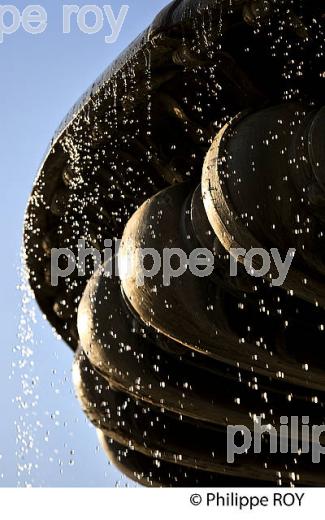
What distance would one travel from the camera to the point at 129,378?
452cm

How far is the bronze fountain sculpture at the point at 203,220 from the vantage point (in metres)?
3.73

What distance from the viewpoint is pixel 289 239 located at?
3.66 m

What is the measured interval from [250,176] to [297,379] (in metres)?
0.98

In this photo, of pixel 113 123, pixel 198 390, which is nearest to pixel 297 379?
pixel 198 390

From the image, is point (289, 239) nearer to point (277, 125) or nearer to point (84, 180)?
point (277, 125)

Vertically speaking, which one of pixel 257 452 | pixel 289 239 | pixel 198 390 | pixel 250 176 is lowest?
pixel 257 452

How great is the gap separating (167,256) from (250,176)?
1.82ft

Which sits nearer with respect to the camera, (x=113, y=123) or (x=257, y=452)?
(x=113, y=123)

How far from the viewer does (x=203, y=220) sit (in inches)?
158

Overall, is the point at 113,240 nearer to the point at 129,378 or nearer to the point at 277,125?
the point at 129,378

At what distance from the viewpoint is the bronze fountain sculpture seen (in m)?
3.73
